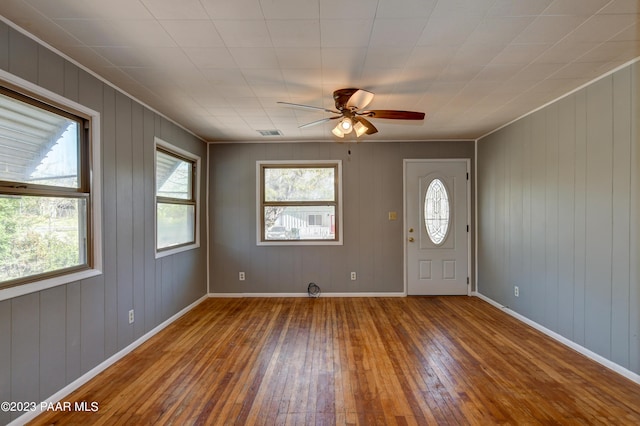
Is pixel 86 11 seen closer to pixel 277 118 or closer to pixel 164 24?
pixel 164 24

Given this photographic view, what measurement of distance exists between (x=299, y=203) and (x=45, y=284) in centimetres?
317

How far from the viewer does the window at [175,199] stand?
11.4 feet

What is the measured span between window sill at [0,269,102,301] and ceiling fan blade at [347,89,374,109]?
2544 mm

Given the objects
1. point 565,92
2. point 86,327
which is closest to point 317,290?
point 86,327

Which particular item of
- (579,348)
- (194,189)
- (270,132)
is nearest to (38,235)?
(194,189)

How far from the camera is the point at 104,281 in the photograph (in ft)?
8.21

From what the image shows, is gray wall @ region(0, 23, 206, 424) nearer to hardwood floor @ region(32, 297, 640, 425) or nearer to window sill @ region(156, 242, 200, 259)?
window sill @ region(156, 242, 200, 259)

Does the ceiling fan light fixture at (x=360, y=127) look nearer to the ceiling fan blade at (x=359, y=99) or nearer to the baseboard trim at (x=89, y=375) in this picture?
the ceiling fan blade at (x=359, y=99)

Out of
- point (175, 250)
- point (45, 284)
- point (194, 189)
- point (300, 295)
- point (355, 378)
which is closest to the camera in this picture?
point (45, 284)

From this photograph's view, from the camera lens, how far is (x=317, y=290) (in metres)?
4.63

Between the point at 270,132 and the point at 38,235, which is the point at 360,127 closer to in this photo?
the point at 270,132

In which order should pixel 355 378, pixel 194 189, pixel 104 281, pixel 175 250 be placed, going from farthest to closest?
pixel 194 189, pixel 175 250, pixel 104 281, pixel 355 378

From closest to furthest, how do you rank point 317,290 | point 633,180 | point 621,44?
point 621,44 < point 633,180 < point 317,290

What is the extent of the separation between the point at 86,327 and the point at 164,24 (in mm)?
2318
